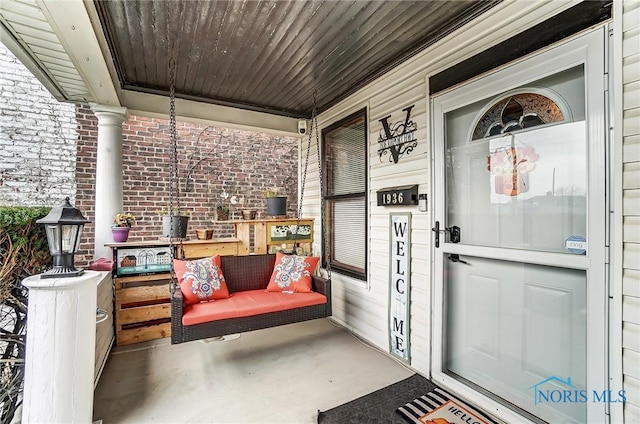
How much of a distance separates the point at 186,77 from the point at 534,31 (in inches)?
118

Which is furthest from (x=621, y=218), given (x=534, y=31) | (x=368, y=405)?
(x=368, y=405)

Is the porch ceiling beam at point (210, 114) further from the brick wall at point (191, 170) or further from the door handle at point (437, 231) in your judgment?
the door handle at point (437, 231)

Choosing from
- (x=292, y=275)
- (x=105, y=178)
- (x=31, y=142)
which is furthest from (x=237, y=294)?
(x=31, y=142)

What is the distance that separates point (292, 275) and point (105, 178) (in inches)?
86.1

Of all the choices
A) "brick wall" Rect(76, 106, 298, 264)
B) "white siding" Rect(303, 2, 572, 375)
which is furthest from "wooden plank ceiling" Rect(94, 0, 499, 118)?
"brick wall" Rect(76, 106, 298, 264)

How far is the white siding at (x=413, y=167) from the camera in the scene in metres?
2.00

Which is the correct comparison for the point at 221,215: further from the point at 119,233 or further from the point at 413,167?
the point at 413,167

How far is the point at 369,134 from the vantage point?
3.20 meters

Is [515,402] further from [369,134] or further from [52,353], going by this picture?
[52,353]

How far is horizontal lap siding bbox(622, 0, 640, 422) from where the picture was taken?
4.57ft

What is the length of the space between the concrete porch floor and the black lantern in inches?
40.5

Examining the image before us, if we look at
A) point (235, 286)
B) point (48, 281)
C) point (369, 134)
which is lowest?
point (235, 286)

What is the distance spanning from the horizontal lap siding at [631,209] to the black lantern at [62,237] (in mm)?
2923

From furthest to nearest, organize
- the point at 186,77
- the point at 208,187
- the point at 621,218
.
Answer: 1. the point at 208,187
2. the point at 186,77
3. the point at 621,218
